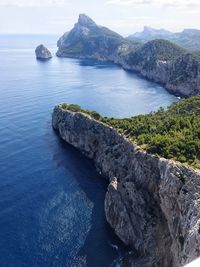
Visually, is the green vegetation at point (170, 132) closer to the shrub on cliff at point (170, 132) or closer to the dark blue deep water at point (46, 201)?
the shrub on cliff at point (170, 132)

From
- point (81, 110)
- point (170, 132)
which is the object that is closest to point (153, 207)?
point (170, 132)

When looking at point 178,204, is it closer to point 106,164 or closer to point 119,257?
point 119,257

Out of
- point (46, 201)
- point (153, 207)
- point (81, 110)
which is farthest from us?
point (81, 110)

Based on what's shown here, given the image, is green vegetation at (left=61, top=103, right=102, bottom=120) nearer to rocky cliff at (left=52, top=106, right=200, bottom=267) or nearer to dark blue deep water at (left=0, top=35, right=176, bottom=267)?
dark blue deep water at (left=0, top=35, right=176, bottom=267)

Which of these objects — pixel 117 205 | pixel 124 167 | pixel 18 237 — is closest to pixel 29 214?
pixel 18 237

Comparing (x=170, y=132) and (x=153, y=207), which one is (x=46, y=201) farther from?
(x=170, y=132)

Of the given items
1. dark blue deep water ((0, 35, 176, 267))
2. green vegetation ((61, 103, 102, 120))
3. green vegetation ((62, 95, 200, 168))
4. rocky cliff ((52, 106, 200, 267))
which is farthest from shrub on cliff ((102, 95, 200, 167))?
dark blue deep water ((0, 35, 176, 267))
